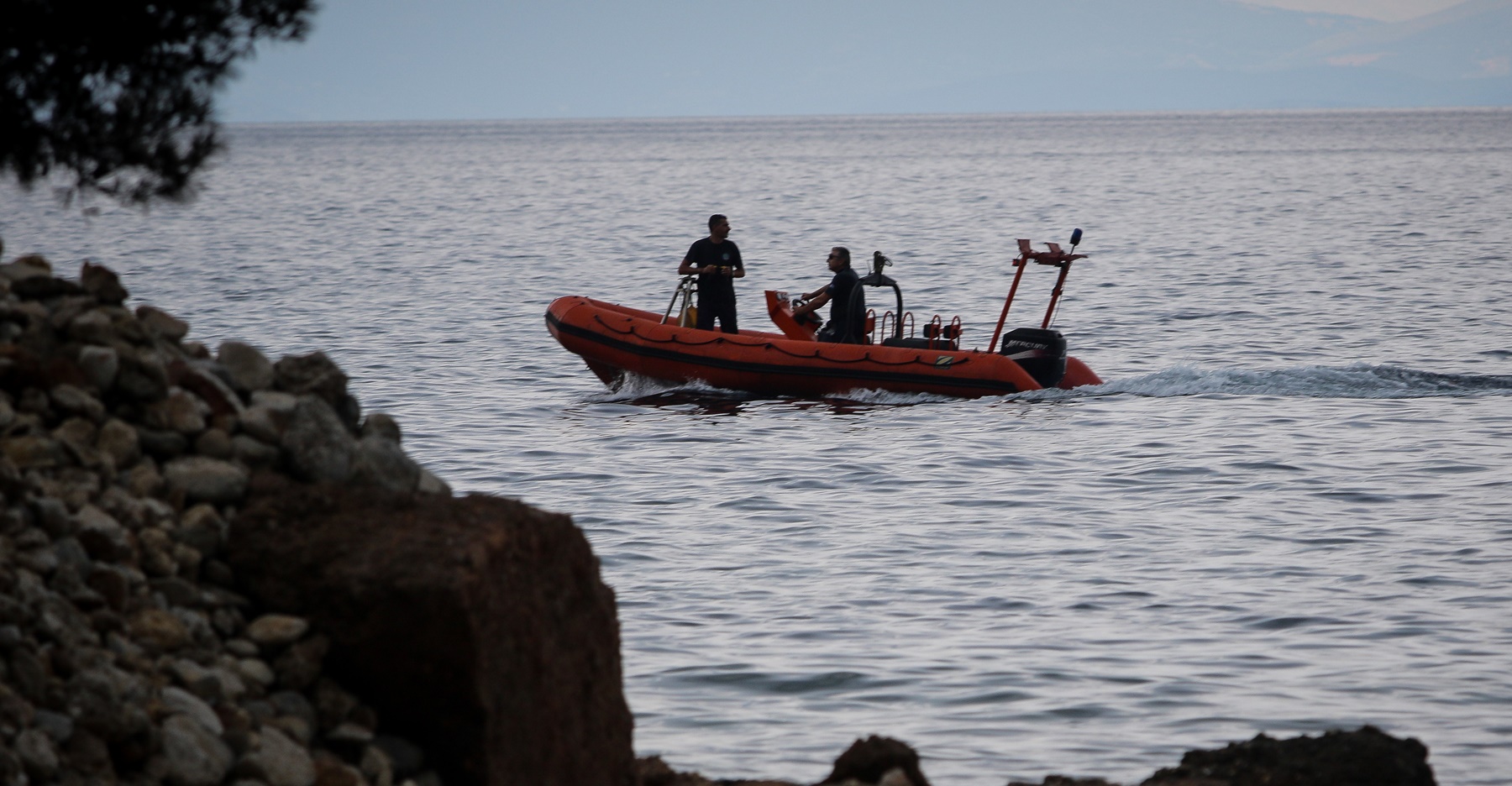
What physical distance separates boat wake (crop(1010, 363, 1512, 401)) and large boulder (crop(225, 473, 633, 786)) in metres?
11.3

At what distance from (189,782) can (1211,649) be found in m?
5.03

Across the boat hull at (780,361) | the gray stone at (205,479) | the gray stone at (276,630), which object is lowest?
the boat hull at (780,361)

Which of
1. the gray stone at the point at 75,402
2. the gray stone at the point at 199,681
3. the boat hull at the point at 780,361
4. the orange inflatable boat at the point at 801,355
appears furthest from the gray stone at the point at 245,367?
the boat hull at the point at 780,361

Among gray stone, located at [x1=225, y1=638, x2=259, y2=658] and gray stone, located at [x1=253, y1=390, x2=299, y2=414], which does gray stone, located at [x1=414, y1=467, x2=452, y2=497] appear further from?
gray stone, located at [x1=225, y1=638, x2=259, y2=658]

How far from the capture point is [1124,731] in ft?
20.8

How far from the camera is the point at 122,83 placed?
524 centimetres

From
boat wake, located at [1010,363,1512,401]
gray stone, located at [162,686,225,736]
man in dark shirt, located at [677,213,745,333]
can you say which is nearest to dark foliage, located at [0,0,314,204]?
gray stone, located at [162,686,225,736]

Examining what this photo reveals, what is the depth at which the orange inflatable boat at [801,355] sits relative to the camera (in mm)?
15000

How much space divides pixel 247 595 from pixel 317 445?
1.75ft

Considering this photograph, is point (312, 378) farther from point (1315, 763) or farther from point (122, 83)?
point (1315, 763)

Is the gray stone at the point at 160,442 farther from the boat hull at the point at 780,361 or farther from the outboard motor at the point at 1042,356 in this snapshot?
the outboard motor at the point at 1042,356

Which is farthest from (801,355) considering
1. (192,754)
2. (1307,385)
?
(192,754)

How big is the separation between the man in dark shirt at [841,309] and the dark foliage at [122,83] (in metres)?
9.49

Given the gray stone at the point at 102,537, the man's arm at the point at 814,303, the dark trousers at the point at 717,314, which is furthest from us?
the dark trousers at the point at 717,314
